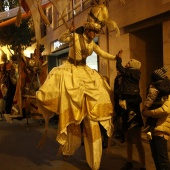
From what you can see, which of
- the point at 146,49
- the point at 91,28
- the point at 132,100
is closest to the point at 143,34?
the point at 146,49

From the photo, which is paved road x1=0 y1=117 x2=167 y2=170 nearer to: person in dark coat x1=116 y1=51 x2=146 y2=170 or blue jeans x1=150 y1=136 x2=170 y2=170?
person in dark coat x1=116 y1=51 x2=146 y2=170

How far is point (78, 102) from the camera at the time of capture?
4340mm

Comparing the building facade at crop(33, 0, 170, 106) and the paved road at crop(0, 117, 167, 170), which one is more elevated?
the building facade at crop(33, 0, 170, 106)

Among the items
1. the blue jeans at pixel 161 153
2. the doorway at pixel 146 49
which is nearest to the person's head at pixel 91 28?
the blue jeans at pixel 161 153

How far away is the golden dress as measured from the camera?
437 centimetres

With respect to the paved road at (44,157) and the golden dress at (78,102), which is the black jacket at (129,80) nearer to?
the golden dress at (78,102)

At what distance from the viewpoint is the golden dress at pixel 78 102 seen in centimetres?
437

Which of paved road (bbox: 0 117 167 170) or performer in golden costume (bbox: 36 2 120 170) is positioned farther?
paved road (bbox: 0 117 167 170)

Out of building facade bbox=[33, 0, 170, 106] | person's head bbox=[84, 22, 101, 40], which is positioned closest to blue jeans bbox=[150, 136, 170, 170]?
person's head bbox=[84, 22, 101, 40]

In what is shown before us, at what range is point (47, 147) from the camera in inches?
248

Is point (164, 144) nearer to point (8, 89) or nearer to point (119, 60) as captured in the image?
point (119, 60)

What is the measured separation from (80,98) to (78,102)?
2.7 inches

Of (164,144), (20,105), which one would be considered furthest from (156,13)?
(20,105)

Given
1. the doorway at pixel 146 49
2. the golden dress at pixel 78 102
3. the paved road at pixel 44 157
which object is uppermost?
the doorway at pixel 146 49
